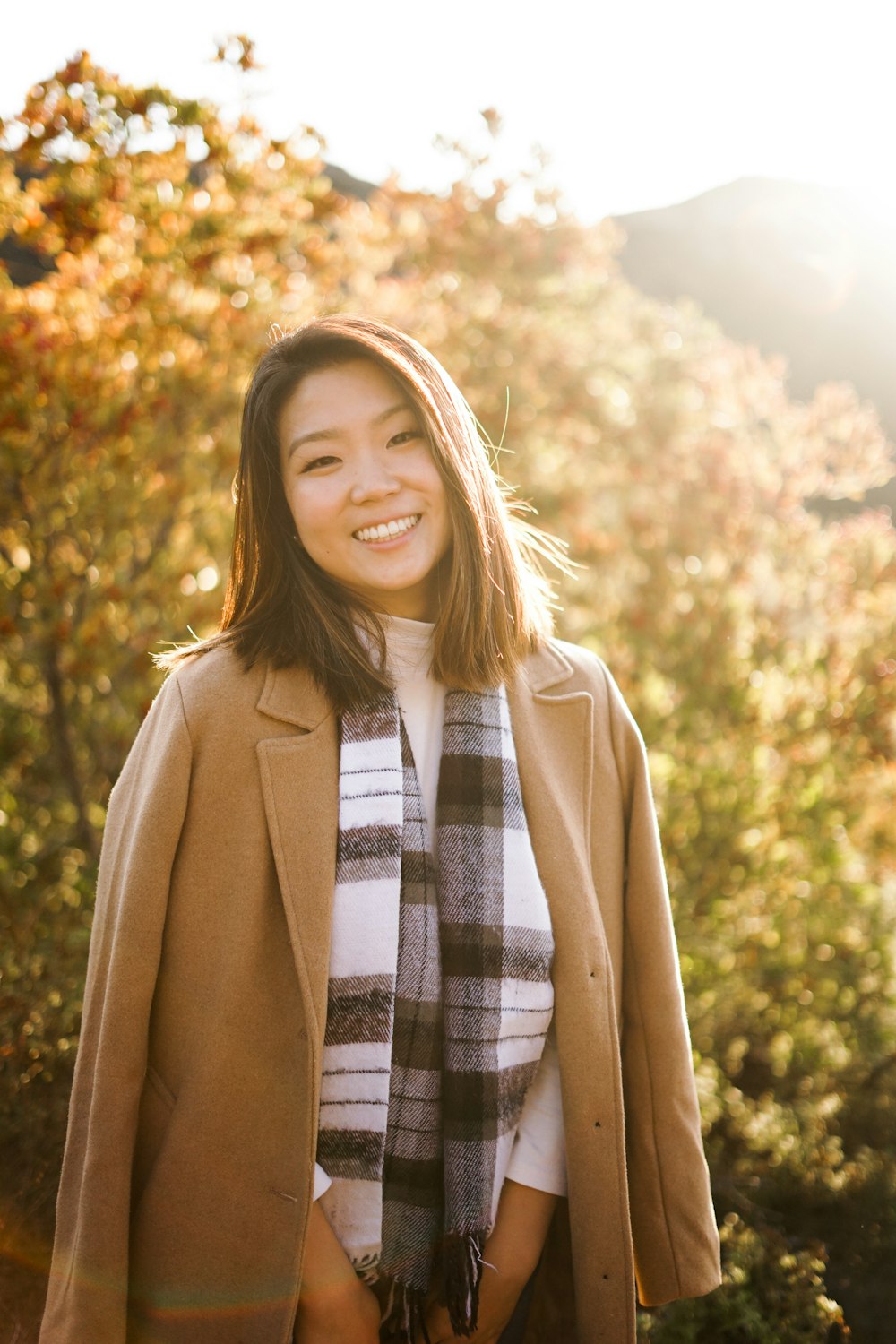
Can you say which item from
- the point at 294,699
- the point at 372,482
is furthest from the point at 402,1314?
the point at 372,482

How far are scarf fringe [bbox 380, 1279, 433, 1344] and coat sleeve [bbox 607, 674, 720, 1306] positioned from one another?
0.46m

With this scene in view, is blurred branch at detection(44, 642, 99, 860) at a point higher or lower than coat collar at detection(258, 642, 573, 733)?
lower

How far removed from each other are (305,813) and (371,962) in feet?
0.87

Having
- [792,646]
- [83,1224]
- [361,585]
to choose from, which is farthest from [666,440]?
[83,1224]

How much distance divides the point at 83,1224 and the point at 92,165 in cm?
327

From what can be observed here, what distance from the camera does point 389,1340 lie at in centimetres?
166

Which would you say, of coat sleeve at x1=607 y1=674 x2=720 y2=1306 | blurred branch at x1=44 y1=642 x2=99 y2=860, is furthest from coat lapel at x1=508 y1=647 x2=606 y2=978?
blurred branch at x1=44 y1=642 x2=99 y2=860

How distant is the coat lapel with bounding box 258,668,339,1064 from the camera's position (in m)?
1.53

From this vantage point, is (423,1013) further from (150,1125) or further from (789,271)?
(789,271)

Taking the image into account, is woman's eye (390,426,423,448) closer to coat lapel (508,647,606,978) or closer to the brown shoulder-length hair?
the brown shoulder-length hair

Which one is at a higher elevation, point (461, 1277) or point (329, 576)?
point (329, 576)

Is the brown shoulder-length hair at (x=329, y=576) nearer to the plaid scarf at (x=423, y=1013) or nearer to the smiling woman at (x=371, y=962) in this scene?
the smiling woman at (x=371, y=962)

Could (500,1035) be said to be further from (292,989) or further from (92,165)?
(92,165)

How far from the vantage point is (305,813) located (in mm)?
1603
